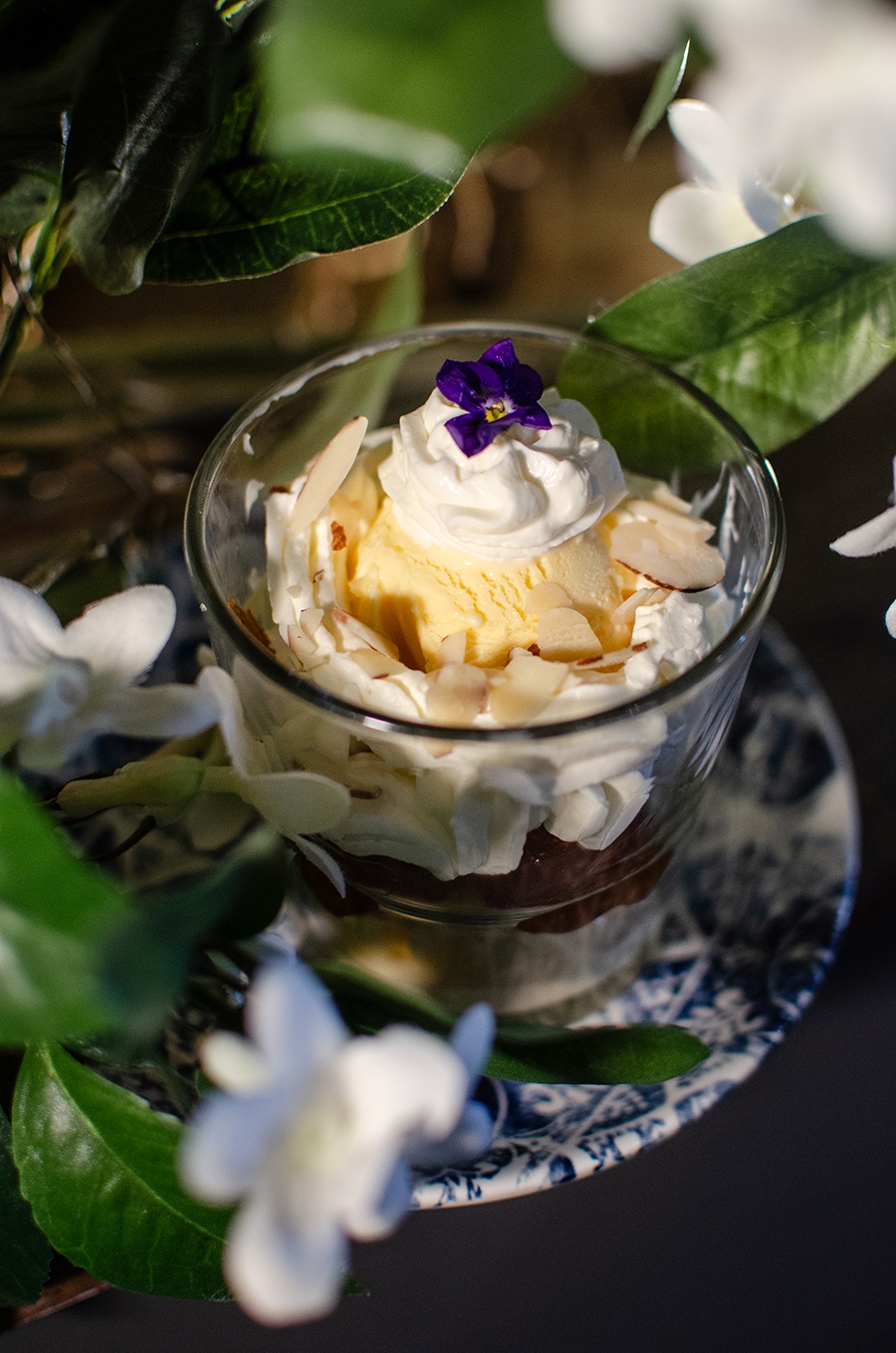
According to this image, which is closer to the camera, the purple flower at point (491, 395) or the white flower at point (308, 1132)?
the white flower at point (308, 1132)

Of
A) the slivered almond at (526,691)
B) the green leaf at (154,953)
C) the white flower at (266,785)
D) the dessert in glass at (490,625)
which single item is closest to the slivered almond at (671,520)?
the dessert in glass at (490,625)

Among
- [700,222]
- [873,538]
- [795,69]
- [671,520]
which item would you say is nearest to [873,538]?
[873,538]

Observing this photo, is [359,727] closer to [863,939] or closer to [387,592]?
[387,592]

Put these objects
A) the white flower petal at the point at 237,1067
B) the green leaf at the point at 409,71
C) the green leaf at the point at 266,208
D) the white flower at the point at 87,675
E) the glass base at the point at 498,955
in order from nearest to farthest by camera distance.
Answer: the green leaf at the point at 409,71 < the white flower petal at the point at 237,1067 < the white flower at the point at 87,675 < the green leaf at the point at 266,208 < the glass base at the point at 498,955

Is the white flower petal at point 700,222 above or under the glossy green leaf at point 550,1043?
above

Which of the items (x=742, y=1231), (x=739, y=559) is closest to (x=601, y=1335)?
(x=742, y=1231)

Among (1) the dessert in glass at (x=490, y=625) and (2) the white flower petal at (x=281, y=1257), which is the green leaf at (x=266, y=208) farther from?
(2) the white flower petal at (x=281, y=1257)

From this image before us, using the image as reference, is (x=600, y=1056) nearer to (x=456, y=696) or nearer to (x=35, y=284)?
(x=456, y=696)
